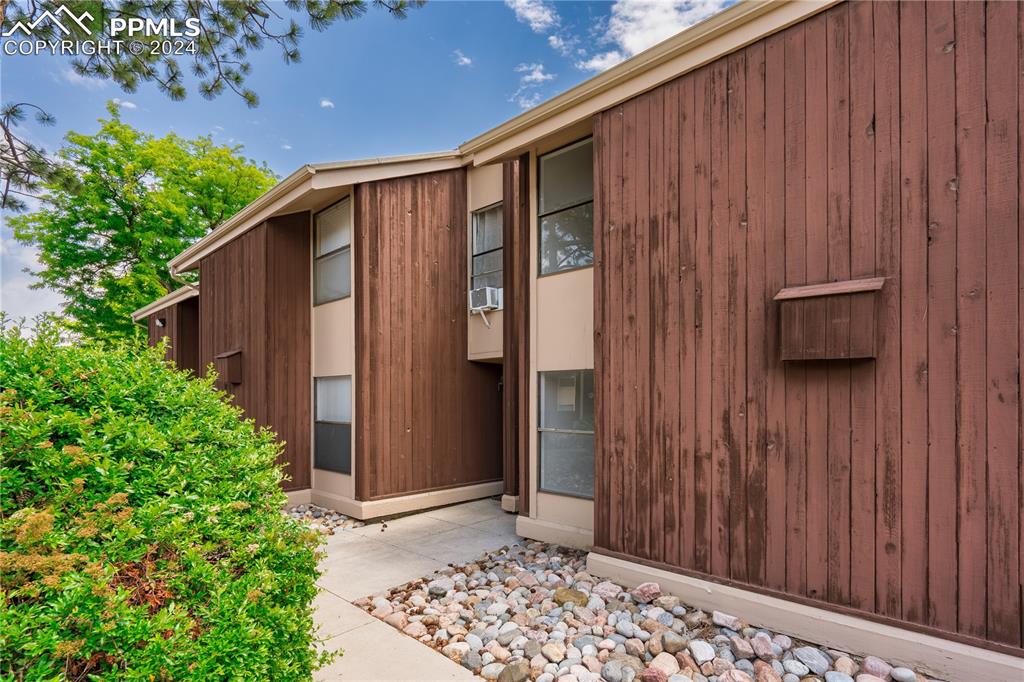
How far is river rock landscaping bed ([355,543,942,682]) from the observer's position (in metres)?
3.06

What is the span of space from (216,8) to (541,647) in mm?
6598

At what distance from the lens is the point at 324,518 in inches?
275

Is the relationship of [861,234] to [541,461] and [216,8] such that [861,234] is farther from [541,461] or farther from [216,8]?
[216,8]

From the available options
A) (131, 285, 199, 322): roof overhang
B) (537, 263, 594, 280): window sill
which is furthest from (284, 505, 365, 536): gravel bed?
(131, 285, 199, 322): roof overhang

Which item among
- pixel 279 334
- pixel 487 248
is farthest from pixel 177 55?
pixel 487 248

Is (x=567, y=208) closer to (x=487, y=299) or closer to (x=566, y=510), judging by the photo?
(x=487, y=299)

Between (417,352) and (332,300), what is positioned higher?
(332,300)

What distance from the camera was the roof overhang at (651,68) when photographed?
144 inches

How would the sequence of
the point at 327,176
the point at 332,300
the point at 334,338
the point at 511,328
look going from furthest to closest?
1. the point at 332,300
2. the point at 334,338
3. the point at 511,328
4. the point at 327,176

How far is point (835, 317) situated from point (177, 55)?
662 cm

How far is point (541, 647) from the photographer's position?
3.40 meters

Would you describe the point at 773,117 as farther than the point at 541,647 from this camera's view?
Yes

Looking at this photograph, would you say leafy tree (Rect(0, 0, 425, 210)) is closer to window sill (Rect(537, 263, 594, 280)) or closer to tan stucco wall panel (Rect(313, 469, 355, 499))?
window sill (Rect(537, 263, 594, 280))

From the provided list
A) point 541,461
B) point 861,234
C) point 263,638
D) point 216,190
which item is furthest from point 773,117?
point 216,190
